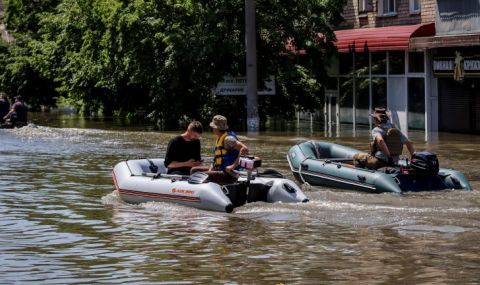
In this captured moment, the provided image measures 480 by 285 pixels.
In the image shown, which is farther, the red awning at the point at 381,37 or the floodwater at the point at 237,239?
the red awning at the point at 381,37

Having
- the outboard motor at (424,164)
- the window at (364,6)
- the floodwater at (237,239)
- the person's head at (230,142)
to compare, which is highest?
the window at (364,6)

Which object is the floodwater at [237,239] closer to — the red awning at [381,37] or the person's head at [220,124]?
the person's head at [220,124]

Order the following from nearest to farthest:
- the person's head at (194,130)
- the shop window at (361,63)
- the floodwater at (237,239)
→ the floodwater at (237,239) → the person's head at (194,130) → the shop window at (361,63)

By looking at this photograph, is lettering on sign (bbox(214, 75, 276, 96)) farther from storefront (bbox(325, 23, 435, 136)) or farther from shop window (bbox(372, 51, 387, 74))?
shop window (bbox(372, 51, 387, 74))

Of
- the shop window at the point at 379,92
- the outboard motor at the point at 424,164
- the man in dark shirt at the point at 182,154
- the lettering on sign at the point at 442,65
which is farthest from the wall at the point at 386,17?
the man in dark shirt at the point at 182,154

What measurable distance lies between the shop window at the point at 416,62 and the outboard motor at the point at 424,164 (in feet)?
57.1

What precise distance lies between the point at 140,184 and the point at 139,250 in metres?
4.50

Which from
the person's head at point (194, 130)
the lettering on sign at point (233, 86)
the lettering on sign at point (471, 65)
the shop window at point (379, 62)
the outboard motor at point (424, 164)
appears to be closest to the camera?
the person's head at point (194, 130)

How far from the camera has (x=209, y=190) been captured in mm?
16688

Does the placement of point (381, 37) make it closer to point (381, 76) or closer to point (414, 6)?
point (414, 6)

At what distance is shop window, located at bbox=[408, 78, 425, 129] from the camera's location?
35312mm

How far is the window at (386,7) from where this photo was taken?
37812mm

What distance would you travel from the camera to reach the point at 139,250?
13.4 meters

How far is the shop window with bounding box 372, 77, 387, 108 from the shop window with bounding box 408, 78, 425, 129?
1.77 meters
